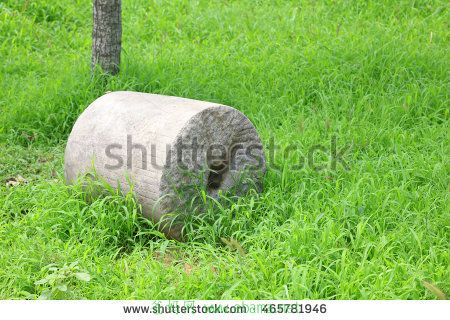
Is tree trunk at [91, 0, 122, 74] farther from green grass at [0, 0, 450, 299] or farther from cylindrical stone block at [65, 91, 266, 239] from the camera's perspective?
cylindrical stone block at [65, 91, 266, 239]

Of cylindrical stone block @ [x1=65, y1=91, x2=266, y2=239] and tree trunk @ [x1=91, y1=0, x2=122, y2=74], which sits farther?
tree trunk @ [x1=91, y1=0, x2=122, y2=74]

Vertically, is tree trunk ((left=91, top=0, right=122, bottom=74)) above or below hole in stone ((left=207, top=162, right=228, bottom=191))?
above

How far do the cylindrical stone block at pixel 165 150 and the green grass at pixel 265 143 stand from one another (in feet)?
0.51

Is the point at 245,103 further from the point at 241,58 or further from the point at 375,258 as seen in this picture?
the point at 375,258

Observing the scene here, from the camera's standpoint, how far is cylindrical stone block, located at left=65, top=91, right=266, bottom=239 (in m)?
4.39

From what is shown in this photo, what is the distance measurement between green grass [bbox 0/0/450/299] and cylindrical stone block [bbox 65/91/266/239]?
156 mm

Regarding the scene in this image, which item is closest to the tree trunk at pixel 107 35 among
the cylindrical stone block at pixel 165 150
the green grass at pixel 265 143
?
the green grass at pixel 265 143

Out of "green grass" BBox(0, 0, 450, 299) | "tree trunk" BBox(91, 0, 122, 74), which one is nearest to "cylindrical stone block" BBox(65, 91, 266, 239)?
"green grass" BBox(0, 0, 450, 299)

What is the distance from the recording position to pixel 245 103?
20.6 ft

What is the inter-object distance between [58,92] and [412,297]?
13.0 ft

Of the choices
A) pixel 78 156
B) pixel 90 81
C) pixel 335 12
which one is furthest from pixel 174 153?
pixel 335 12

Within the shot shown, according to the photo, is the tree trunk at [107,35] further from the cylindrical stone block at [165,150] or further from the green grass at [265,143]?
the cylindrical stone block at [165,150]

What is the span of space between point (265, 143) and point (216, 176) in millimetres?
799

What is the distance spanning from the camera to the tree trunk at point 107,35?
6.34 metres
